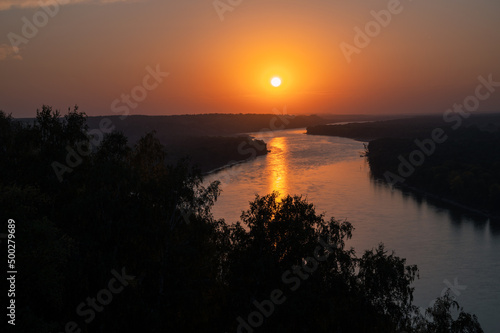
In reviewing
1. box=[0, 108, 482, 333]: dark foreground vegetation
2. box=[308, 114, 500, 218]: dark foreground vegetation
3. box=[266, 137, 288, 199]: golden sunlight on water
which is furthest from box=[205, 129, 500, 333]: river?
box=[0, 108, 482, 333]: dark foreground vegetation

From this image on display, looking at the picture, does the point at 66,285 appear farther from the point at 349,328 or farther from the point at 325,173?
the point at 325,173

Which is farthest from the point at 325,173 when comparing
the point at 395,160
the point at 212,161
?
the point at 212,161

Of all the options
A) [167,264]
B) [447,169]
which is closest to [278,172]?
[447,169]

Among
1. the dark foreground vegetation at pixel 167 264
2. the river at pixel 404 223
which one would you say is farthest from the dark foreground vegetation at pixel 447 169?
the dark foreground vegetation at pixel 167 264

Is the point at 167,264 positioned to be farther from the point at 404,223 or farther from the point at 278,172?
the point at 278,172

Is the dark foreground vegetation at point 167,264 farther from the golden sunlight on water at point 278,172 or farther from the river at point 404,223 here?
the golden sunlight on water at point 278,172

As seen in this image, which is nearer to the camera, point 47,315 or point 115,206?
point 47,315
